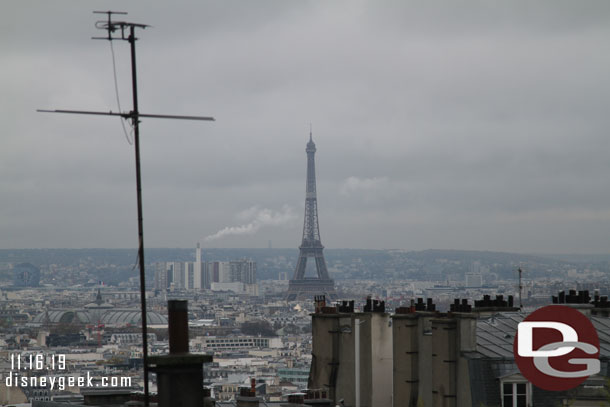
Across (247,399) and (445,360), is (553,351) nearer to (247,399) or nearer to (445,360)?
(445,360)

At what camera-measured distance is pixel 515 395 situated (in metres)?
18.5

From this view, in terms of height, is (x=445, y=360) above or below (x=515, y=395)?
above

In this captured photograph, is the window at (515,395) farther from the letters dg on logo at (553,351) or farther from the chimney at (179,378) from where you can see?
the chimney at (179,378)

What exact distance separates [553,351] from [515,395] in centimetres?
138

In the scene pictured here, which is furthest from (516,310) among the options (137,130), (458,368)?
(137,130)

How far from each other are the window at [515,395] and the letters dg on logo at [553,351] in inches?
15.5

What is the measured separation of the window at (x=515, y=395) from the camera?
18453 millimetres

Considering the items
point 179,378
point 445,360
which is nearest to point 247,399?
point 445,360

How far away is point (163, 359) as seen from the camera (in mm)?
10555

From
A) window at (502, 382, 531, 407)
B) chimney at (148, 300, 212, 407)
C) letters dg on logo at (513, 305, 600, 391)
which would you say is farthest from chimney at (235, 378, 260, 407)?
chimney at (148, 300, 212, 407)

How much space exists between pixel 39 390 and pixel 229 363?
88165mm

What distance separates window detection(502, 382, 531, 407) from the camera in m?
18.5

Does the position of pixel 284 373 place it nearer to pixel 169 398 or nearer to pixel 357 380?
pixel 357 380

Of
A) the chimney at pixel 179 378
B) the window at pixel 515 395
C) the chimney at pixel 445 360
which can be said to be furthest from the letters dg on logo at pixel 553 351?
the chimney at pixel 179 378
